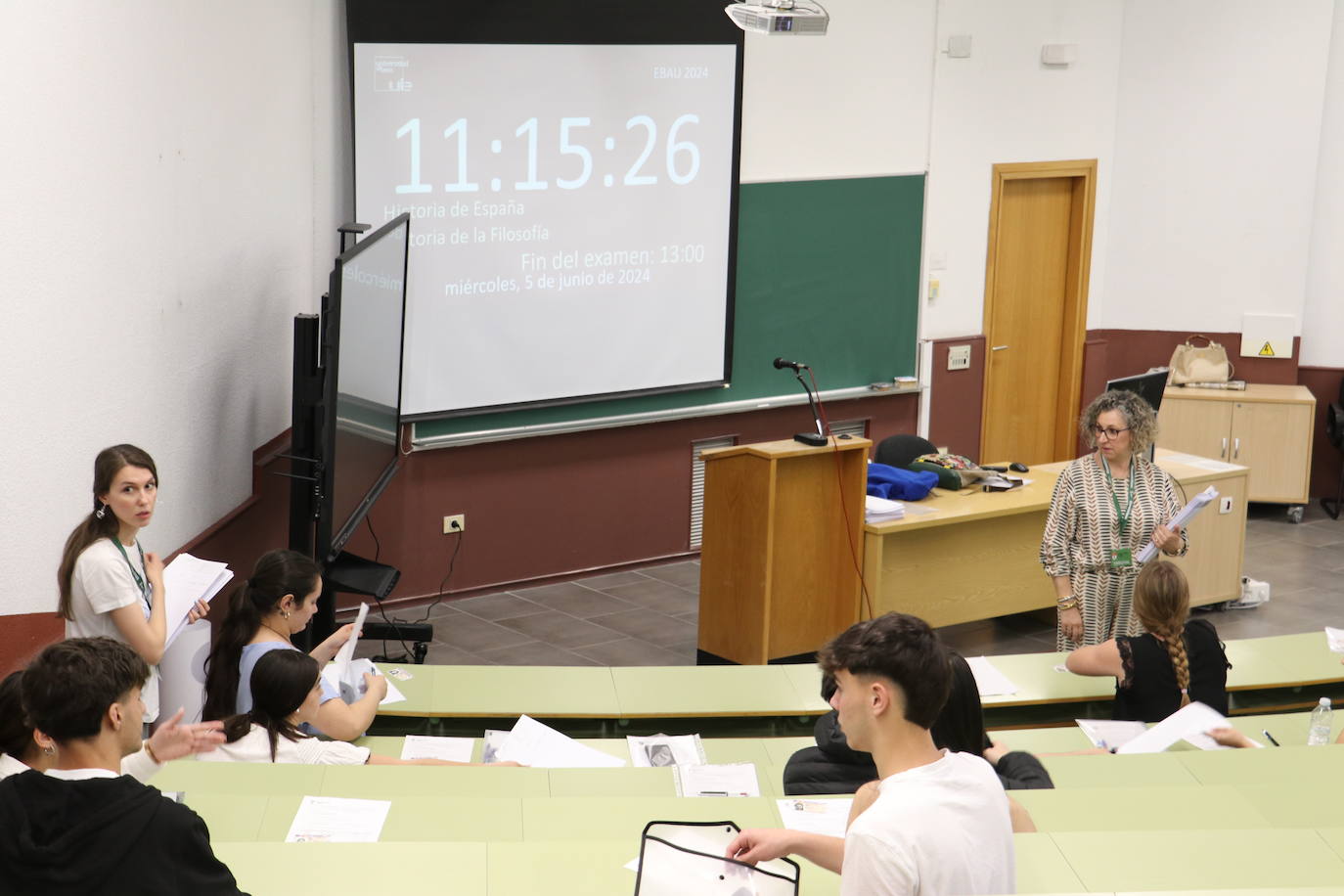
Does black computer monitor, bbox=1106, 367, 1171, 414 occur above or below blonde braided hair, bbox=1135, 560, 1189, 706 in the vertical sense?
Result: above

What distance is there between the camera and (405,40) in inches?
263

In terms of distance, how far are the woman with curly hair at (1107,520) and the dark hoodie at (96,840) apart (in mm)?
3781

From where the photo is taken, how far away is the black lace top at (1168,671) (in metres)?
4.22

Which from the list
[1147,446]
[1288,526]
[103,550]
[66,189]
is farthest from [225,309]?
[1288,526]

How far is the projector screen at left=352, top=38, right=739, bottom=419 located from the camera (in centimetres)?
682

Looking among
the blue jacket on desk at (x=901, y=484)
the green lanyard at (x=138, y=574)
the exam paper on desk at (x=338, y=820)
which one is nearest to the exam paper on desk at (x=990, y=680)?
the blue jacket on desk at (x=901, y=484)

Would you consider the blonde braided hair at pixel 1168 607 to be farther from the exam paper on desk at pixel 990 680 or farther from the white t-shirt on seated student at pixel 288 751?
the white t-shirt on seated student at pixel 288 751

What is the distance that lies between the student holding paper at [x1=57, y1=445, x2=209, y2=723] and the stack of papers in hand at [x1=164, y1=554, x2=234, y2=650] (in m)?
0.25

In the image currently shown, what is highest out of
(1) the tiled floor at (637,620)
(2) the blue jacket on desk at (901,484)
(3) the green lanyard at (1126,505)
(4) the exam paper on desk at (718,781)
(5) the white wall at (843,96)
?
(5) the white wall at (843,96)

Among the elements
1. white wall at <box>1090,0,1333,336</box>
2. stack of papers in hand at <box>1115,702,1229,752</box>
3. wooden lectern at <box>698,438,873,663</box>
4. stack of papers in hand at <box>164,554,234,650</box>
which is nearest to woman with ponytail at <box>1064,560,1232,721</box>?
stack of papers in hand at <box>1115,702,1229,752</box>

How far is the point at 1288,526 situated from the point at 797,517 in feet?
15.6

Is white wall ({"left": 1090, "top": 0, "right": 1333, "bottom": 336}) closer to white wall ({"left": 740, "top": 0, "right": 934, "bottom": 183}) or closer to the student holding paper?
white wall ({"left": 740, "top": 0, "right": 934, "bottom": 183})

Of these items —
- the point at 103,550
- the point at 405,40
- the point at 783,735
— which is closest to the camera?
the point at 103,550

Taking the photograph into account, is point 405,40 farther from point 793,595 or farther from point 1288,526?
point 1288,526
